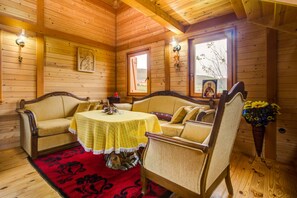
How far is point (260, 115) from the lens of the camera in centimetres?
230

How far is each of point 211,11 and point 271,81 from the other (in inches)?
66.1

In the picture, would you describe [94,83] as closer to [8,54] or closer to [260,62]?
[8,54]

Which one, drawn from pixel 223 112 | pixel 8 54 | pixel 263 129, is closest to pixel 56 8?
pixel 8 54

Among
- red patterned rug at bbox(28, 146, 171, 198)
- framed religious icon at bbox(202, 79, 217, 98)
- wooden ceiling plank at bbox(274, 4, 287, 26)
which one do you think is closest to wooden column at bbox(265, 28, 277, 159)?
wooden ceiling plank at bbox(274, 4, 287, 26)

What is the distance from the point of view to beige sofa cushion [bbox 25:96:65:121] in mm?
3094

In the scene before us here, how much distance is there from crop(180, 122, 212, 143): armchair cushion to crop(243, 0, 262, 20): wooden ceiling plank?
183 cm

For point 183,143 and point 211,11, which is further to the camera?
point 211,11

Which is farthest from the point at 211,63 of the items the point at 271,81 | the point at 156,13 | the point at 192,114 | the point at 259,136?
the point at 259,136

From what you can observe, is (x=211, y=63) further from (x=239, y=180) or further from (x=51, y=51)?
(x=51, y=51)

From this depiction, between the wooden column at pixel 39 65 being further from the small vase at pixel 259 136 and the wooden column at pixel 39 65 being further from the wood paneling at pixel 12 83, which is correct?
the small vase at pixel 259 136

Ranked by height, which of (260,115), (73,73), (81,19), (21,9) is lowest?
Result: (260,115)

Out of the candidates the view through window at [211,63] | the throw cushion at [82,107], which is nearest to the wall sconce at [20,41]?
the throw cushion at [82,107]

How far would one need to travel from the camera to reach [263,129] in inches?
92.7

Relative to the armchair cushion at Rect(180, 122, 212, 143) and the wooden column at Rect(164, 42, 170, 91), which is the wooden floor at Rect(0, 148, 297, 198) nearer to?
the armchair cushion at Rect(180, 122, 212, 143)
